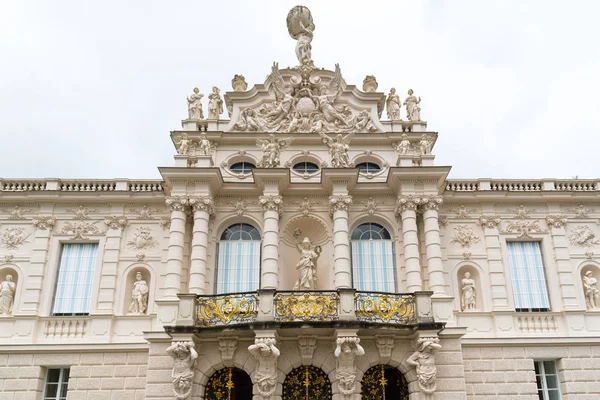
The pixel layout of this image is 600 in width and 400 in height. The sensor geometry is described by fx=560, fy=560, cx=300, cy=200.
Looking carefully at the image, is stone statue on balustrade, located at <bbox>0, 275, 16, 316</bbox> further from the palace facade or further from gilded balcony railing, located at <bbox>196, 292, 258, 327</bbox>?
gilded balcony railing, located at <bbox>196, 292, 258, 327</bbox>

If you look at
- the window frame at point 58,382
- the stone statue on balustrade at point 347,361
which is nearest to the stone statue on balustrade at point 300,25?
the stone statue on balustrade at point 347,361

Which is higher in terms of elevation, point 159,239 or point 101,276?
point 159,239

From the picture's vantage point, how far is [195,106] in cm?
2589

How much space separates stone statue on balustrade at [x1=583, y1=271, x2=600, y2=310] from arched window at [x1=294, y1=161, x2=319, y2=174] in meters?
12.2

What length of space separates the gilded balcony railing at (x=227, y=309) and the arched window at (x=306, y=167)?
272 inches

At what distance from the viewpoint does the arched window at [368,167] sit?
24953mm

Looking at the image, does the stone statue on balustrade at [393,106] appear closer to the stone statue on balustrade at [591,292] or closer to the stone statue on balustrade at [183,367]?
the stone statue on balustrade at [591,292]

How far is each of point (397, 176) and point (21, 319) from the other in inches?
630

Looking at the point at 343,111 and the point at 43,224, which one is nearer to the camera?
the point at 43,224

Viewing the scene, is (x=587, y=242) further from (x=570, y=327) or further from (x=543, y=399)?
(x=543, y=399)

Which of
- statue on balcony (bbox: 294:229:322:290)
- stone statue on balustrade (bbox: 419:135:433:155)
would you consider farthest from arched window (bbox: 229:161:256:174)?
stone statue on balustrade (bbox: 419:135:433:155)

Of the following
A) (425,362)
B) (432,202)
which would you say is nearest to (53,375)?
(425,362)

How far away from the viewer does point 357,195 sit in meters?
23.7

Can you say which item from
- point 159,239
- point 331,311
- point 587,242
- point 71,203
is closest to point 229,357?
point 331,311
